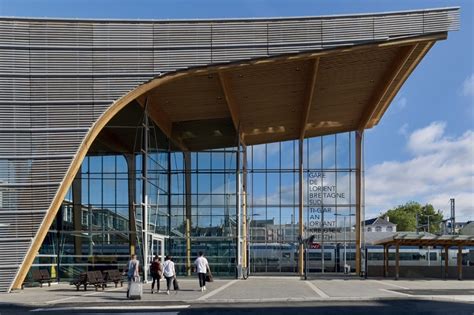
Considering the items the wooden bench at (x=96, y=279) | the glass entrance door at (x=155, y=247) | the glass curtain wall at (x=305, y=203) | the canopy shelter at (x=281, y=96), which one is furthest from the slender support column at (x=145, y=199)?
the glass curtain wall at (x=305, y=203)

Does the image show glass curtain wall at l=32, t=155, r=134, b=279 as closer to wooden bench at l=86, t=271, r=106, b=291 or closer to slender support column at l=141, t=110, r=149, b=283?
slender support column at l=141, t=110, r=149, b=283

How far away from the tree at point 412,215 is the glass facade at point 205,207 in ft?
234

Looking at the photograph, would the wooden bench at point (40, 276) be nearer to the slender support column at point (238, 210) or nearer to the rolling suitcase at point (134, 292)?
the rolling suitcase at point (134, 292)

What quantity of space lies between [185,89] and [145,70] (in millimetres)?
4201

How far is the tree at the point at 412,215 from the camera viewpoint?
10744 centimetres

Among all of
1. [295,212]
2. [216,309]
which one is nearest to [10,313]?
[216,309]

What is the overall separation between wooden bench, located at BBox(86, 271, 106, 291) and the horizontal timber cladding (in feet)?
8.63

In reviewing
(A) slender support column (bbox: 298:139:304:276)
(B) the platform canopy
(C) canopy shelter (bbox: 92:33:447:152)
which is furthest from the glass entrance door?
(B) the platform canopy

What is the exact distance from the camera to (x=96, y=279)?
78.8ft

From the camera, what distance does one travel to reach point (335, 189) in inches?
1572

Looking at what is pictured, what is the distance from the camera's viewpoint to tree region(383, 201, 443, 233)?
10744 centimetres

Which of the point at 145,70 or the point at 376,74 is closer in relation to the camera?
the point at 145,70

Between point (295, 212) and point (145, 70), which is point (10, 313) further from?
point (295, 212)

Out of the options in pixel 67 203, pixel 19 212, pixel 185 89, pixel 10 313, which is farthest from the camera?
pixel 67 203
